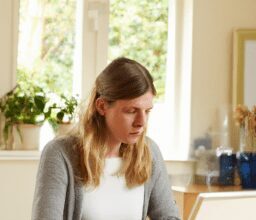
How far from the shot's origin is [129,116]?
163cm

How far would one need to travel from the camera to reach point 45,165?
5.48 feet

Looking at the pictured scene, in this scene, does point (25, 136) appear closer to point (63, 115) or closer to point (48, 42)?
point (63, 115)

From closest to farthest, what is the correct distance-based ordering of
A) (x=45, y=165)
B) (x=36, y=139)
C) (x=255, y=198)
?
1. (x=255, y=198)
2. (x=45, y=165)
3. (x=36, y=139)

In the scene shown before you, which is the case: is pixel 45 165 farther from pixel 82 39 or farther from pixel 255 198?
pixel 82 39

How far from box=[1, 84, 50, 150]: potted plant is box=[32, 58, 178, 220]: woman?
4.59 feet

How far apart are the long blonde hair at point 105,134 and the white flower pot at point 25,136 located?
142 centimetres

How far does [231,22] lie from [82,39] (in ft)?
2.95

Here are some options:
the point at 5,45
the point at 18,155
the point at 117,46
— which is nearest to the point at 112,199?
the point at 18,155

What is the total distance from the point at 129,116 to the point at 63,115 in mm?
1636

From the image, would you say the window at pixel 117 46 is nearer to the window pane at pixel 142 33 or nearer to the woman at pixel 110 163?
the window pane at pixel 142 33

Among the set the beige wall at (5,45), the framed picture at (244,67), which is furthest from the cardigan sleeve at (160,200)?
the framed picture at (244,67)

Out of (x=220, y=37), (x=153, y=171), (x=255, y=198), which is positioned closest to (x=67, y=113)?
(x=220, y=37)

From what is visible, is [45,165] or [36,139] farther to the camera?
[36,139]

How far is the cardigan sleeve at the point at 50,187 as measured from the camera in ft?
5.28
